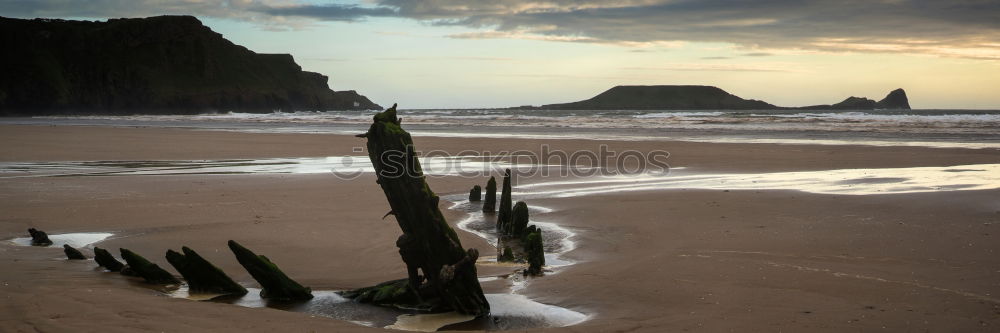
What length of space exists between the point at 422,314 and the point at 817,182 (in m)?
10.7

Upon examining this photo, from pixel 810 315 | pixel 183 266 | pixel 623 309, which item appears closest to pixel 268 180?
pixel 183 266

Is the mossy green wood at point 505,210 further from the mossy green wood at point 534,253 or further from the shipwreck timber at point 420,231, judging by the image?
the shipwreck timber at point 420,231

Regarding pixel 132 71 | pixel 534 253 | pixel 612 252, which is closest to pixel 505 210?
pixel 612 252

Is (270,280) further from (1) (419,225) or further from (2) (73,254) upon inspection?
(2) (73,254)

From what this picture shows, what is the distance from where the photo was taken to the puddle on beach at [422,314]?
5383 millimetres

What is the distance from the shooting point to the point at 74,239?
8508mm

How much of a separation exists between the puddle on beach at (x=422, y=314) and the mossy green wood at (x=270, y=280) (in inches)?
2.7

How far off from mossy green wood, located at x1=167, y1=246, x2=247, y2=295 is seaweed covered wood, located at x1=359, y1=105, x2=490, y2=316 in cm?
158

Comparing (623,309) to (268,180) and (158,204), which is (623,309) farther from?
(268,180)

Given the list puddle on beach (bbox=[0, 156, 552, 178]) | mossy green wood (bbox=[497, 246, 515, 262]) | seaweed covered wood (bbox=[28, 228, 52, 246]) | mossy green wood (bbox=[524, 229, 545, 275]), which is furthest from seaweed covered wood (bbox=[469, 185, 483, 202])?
seaweed covered wood (bbox=[28, 228, 52, 246])

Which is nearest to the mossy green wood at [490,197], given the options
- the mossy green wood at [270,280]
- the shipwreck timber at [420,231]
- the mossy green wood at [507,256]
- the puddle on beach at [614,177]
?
the puddle on beach at [614,177]

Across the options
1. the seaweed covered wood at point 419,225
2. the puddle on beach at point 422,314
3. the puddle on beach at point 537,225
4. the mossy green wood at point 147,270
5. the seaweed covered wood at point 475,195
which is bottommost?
the puddle on beach at point 537,225

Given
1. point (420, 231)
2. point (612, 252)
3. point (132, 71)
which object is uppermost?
point (132, 71)

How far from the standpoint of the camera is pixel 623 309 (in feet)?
18.5
